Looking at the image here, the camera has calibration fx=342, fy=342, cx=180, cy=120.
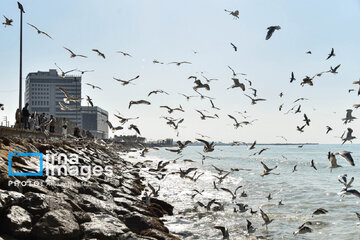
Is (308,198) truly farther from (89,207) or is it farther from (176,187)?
(89,207)

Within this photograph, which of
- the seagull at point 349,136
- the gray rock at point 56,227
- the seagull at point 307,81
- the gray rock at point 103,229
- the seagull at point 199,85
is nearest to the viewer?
the gray rock at point 56,227

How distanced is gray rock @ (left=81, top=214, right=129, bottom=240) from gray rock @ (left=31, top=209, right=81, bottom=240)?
29cm

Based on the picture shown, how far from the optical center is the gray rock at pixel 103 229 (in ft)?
22.0

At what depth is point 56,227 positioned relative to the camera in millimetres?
6121

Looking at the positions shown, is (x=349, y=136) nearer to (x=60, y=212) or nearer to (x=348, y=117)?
(x=348, y=117)

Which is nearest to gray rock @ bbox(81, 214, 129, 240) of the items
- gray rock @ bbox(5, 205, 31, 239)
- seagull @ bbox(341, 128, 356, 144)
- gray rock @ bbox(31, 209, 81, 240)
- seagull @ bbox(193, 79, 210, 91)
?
gray rock @ bbox(31, 209, 81, 240)

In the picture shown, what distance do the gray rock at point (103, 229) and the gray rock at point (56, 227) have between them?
0.94 ft

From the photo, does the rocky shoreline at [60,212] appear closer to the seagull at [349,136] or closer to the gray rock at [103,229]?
the gray rock at [103,229]

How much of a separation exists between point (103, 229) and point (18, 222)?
5.61 ft

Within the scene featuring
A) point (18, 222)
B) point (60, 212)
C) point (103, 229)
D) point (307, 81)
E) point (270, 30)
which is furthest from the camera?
point (307, 81)

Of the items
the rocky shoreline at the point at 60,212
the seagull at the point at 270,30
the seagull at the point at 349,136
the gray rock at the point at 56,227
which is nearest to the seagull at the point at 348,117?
the seagull at the point at 349,136

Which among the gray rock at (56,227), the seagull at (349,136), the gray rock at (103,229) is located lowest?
the gray rock at (103,229)

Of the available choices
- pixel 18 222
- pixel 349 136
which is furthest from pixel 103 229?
pixel 349 136

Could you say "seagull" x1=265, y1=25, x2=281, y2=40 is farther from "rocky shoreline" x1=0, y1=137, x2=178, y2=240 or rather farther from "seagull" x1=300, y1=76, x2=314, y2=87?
"rocky shoreline" x1=0, y1=137, x2=178, y2=240
